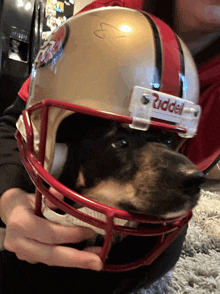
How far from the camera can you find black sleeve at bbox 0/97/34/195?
0.56 m

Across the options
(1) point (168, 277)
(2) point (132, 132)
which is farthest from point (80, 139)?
(1) point (168, 277)

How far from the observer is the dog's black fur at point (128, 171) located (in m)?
0.40

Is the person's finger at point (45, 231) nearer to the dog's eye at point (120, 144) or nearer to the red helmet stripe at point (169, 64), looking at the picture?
the dog's eye at point (120, 144)

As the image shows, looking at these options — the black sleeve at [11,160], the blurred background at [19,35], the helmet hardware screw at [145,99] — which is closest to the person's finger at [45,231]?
the black sleeve at [11,160]

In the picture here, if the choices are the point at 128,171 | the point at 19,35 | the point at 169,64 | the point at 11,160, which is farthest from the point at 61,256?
the point at 19,35

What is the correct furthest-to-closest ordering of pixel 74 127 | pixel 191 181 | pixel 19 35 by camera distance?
pixel 19 35 → pixel 74 127 → pixel 191 181

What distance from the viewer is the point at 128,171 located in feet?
1.45

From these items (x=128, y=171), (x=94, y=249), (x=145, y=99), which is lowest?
(x=94, y=249)

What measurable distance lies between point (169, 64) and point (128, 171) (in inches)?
8.7

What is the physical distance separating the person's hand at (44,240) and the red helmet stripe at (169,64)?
314 mm

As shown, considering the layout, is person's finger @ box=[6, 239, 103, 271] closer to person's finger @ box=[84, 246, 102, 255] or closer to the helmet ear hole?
person's finger @ box=[84, 246, 102, 255]

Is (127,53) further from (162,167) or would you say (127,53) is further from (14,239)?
(14,239)

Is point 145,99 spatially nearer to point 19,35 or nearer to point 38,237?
point 38,237

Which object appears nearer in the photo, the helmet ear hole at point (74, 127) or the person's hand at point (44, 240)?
the person's hand at point (44, 240)
